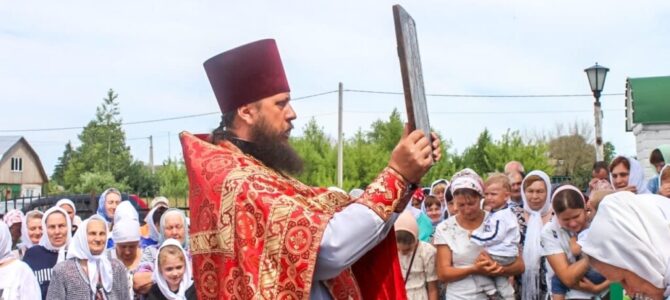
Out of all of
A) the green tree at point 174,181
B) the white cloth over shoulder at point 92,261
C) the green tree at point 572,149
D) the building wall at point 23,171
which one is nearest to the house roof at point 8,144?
the building wall at point 23,171

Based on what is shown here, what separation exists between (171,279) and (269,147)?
342 centimetres

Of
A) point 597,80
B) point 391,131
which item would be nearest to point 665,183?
point 597,80

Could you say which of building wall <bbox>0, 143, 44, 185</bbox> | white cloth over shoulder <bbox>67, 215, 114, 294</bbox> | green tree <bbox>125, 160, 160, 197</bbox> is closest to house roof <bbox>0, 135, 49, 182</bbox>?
building wall <bbox>0, 143, 44, 185</bbox>

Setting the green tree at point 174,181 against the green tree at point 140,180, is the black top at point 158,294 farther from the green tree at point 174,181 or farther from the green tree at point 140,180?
the green tree at point 140,180

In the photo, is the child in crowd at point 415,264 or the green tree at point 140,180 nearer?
the child in crowd at point 415,264

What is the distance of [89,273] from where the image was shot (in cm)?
651

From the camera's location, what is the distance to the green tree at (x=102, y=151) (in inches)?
2456

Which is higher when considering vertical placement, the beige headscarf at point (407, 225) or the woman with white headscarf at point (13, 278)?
the beige headscarf at point (407, 225)

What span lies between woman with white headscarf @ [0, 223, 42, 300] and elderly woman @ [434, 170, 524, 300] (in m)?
3.15

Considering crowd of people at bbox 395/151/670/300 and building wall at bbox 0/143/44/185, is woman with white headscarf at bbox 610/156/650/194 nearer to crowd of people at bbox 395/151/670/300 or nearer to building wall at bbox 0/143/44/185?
crowd of people at bbox 395/151/670/300

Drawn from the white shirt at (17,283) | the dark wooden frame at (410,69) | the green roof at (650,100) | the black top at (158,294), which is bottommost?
the black top at (158,294)

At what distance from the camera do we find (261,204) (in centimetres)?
279

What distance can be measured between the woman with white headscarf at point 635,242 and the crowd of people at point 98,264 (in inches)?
169

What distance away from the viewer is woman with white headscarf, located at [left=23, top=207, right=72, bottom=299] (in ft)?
24.6
